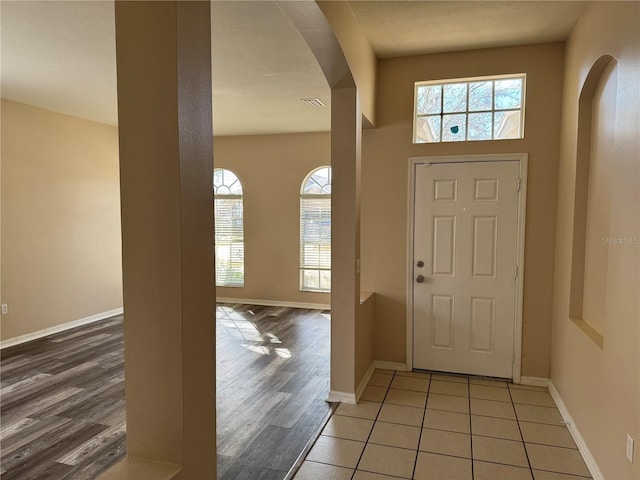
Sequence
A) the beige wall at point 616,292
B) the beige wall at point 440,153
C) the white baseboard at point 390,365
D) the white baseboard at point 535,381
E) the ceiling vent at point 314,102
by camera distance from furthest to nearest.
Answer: the ceiling vent at point 314,102 → the white baseboard at point 390,365 → the white baseboard at point 535,381 → the beige wall at point 440,153 → the beige wall at point 616,292

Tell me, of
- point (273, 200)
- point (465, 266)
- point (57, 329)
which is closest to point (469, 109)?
point (465, 266)

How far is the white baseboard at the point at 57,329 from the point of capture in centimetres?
488

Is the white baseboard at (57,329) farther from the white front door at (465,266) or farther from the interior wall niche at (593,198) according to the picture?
the interior wall niche at (593,198)

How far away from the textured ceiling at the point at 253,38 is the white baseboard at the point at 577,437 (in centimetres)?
287

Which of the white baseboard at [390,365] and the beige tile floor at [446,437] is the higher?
the white baseboard at [390,365]

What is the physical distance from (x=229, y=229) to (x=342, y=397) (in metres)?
4.58

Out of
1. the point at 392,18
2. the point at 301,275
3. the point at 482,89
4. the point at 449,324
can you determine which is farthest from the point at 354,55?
the point at 301,275

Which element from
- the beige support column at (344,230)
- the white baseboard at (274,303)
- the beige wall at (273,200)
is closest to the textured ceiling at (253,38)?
the beige support column at (344,230)

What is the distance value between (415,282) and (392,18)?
2242 mm

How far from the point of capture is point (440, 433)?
2.91 m

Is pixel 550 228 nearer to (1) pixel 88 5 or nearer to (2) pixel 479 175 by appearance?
(2) pixel 479 175

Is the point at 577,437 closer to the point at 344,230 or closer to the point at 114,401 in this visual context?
the point at 344,230

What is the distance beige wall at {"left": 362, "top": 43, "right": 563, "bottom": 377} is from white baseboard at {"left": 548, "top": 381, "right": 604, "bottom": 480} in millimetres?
330

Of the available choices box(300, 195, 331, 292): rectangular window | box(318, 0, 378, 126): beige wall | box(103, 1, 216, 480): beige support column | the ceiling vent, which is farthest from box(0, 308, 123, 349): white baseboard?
box(103, 1, 216, 480): beige support column
